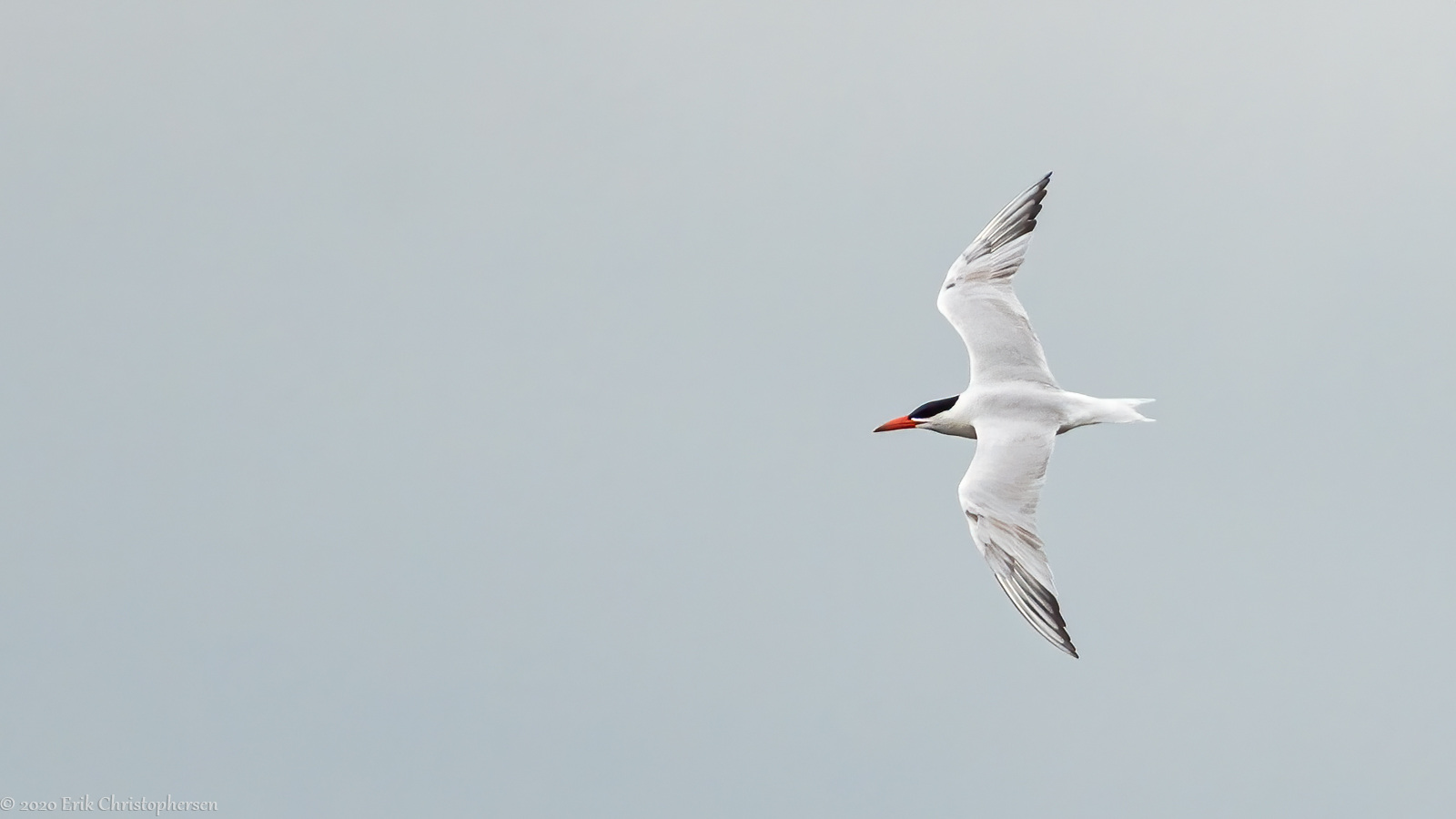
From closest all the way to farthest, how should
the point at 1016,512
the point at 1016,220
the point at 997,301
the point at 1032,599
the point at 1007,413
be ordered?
the point at 1032,599
the point at 1016,512
the point at 1007,413
the point at 997,301
the point at 1016,220

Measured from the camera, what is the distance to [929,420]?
17594 millimetres

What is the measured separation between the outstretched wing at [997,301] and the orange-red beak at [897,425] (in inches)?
34.3

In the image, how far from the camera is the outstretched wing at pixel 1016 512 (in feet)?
48.5

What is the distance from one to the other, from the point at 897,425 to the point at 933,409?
56cm

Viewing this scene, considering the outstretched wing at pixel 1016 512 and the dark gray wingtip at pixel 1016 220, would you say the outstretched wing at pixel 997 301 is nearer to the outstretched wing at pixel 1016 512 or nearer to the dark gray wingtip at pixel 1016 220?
the dark gray wingtip at pixel 1016 220

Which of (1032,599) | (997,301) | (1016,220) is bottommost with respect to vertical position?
(1032,599)

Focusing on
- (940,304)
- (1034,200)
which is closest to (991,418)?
(940,304)

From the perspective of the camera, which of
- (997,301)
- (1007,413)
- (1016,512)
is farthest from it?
(997,301)

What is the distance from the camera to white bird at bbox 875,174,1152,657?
15141 millimetres

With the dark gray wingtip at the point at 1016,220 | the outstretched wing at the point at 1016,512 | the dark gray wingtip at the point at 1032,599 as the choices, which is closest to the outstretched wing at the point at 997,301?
the dark gray wingtip at the point at 1016,220

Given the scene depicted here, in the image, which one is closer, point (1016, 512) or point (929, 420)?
point (1016, 512)

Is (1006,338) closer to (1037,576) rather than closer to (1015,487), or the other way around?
(1015,487)

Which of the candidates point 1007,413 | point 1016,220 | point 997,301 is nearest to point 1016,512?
point 1007,413

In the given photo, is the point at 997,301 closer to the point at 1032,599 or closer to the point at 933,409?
the point at 933,409
